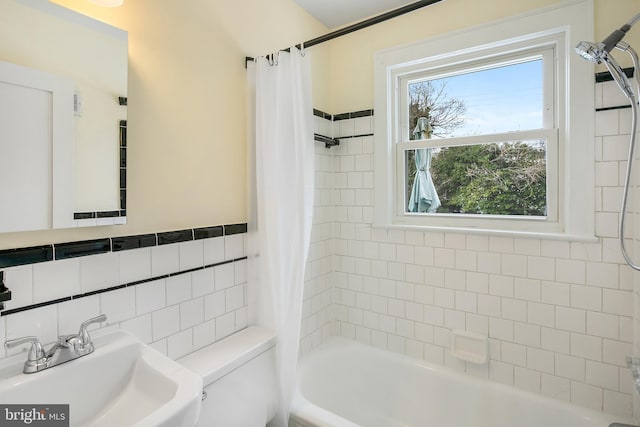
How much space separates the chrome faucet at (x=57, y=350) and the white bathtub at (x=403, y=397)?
103cm

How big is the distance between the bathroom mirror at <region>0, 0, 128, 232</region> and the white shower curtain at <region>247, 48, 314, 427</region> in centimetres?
59

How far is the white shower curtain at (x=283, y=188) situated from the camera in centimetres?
149

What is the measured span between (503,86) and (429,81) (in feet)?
1.49

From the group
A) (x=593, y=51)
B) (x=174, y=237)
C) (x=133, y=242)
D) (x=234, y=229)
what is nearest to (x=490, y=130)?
(x=593, y=51)

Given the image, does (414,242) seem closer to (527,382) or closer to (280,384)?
(527,382)

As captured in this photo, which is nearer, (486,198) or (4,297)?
(4,297)

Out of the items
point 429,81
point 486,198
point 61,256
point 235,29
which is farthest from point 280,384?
point 429,81

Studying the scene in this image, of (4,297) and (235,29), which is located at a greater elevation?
(235,29)

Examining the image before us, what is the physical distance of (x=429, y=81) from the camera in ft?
7.19

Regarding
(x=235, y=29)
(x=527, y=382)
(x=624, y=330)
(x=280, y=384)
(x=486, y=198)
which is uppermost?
(x=235, y=29)

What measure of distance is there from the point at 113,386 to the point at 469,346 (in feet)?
5.95

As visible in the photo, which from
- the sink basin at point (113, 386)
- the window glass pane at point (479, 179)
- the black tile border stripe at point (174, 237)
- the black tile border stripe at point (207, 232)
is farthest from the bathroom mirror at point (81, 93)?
the window glass pane at point (479, 179)

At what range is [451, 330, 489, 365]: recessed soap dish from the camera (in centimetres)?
189

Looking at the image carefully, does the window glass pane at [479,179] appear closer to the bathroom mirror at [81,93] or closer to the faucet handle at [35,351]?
the bathroom mirror at [81,93]
